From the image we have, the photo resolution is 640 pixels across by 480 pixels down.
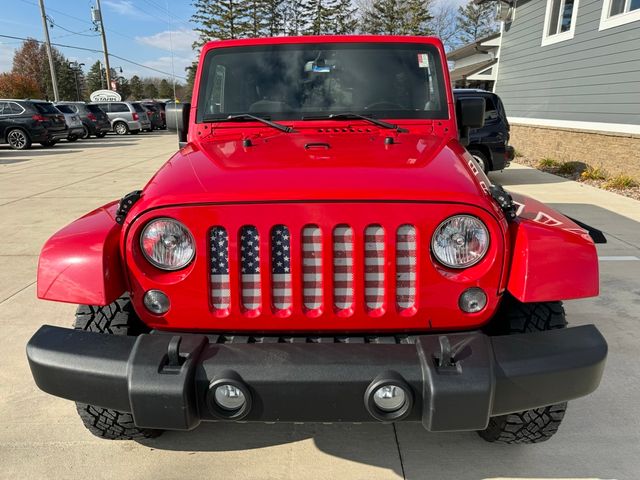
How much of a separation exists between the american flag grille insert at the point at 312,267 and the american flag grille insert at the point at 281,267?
0.06 m

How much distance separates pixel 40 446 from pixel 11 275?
9.32 feet

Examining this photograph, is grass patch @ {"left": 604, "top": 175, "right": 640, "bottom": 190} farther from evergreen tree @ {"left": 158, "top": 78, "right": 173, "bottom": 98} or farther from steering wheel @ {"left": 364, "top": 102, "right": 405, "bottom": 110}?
evergreen tree @ {"left": 158, "top": 78, "right": 173, "bottom": 98}

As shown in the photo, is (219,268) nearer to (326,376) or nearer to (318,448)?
(326,376)

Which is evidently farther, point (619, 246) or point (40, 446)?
point (619, 246)

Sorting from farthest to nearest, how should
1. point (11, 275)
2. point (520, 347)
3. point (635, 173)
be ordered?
point (635, 173)
point (11, 275)
point (520, 347)

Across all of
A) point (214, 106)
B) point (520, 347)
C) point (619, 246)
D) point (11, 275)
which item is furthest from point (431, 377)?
point (619, 246)

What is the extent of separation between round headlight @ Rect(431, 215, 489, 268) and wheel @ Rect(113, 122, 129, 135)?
1054 inches

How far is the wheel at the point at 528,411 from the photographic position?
210cm

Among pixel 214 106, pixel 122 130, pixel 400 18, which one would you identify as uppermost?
pixel 400 18

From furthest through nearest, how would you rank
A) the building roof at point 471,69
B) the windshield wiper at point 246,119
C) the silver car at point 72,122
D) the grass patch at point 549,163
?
the silver car at point 72,122 → the building roof at point 471,69 → the grass patch at point 549,163 → the windshield wiper at point 246,119

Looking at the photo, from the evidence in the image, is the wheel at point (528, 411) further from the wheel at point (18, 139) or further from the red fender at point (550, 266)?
the wheel at point (18, 139)

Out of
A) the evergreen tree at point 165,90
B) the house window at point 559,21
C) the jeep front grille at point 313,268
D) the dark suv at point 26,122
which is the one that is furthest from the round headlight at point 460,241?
the evergreen tree at point 165,90

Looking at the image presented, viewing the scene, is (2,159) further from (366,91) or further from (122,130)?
(366,91)

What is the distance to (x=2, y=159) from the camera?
14625mm
